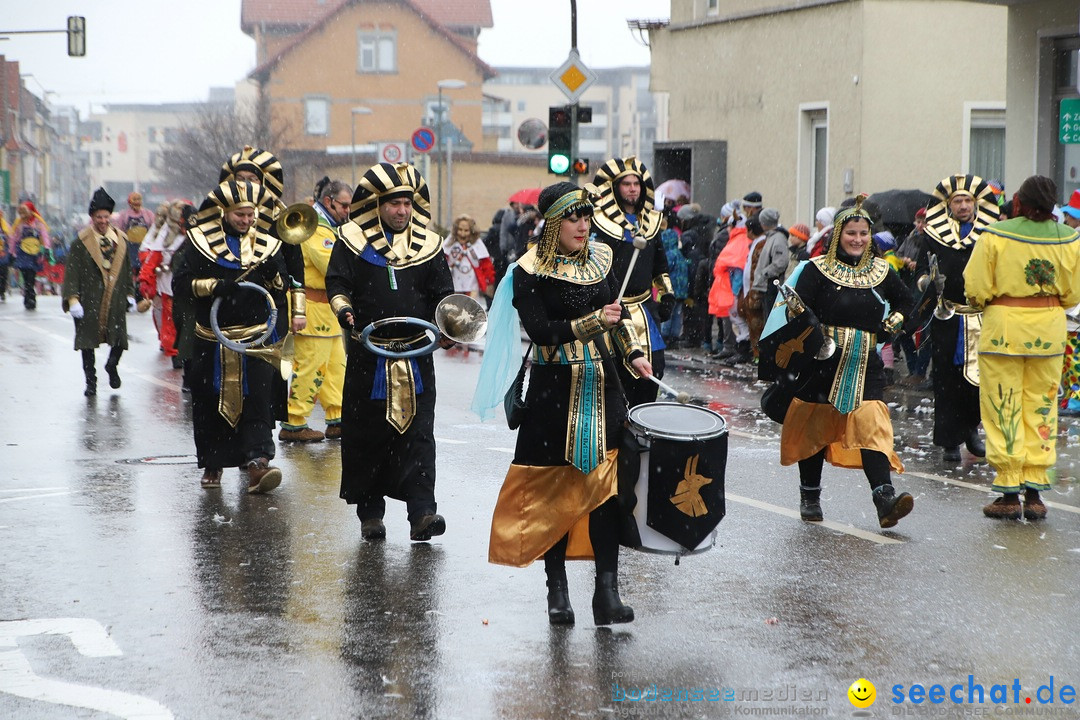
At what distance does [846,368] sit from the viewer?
805cm

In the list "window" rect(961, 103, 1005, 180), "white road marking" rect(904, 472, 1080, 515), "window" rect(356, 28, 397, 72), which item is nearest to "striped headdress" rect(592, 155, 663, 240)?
"white road marking" rect(904, 472, 1080, 515)

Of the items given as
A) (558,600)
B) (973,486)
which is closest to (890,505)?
(973,486)

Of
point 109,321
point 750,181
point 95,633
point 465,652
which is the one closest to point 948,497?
point 465,652

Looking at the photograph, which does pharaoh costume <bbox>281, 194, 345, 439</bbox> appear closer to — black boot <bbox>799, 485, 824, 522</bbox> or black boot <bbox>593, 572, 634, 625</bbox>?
black boot <bbox>799, 485, 824, 522</bbox>

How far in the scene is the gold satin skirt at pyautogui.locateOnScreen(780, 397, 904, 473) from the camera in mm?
8031

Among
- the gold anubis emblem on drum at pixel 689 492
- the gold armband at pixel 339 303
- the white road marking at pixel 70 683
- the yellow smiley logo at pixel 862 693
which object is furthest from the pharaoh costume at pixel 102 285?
the yellow smiley logo at pixel 862 693

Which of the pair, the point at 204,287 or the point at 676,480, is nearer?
the point at 676,480

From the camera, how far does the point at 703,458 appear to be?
228 inches

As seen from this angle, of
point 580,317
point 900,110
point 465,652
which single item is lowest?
point 465,652

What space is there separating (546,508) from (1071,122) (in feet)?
31.2

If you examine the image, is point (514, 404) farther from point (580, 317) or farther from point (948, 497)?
point (948, 497)

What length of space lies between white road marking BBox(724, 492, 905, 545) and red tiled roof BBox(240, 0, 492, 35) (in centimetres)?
6750

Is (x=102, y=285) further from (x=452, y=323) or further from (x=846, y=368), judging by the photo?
(x=846, y=368)

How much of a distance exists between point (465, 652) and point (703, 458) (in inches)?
46.2
